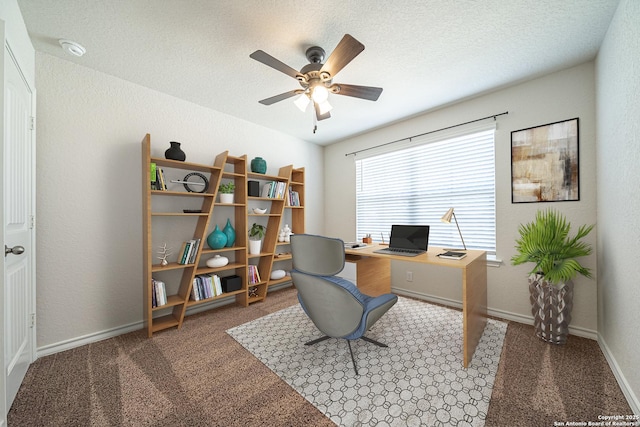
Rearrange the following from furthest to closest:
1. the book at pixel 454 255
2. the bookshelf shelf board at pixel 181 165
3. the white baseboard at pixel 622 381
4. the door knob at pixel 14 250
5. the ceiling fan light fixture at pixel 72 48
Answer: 1. the bookshelf shelf board at pixel 181 165
2. the book at pixel 454 255
3. the ceiling fan light fixture at pixel 72 48
4. the white baseboard at pixel 622 381
5. the door knob at pixel 14 250

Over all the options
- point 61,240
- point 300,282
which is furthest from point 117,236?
point 300,282

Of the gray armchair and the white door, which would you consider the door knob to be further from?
the gray armchair

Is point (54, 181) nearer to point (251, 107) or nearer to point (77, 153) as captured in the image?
point (77, 153)

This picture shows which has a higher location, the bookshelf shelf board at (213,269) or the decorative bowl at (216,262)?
the decorative bowl at (216,262)

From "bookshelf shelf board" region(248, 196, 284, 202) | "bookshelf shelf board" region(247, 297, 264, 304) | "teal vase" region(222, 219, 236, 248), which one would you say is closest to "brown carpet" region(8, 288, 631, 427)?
"bookshelf shelf board" region(247, 297, 264, 304)

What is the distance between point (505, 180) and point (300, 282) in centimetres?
247

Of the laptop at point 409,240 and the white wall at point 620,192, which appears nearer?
the white wall at point 620,192

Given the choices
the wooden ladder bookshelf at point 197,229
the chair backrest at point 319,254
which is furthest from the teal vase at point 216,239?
the chair backrest at point 319,254

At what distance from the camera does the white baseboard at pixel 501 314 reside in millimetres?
2113

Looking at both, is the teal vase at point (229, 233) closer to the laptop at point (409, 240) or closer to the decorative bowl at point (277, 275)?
the decorative bowl at point (277, 275)

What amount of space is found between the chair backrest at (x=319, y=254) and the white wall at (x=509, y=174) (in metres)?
2.05

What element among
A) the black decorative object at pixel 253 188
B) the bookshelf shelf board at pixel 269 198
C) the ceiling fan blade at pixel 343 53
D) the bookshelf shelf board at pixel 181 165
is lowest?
the bookshelf shelf board at pixel 269 198

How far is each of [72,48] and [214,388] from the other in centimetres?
281

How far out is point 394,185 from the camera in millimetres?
3547
